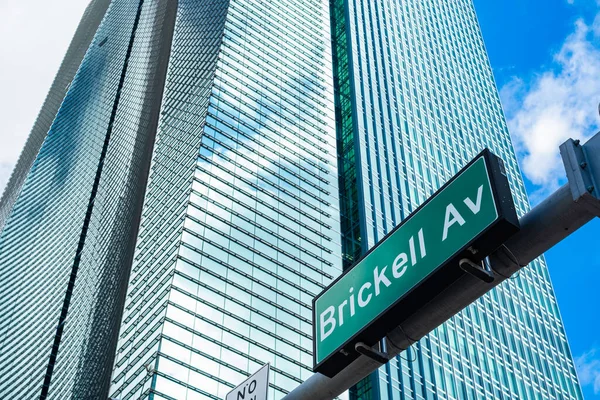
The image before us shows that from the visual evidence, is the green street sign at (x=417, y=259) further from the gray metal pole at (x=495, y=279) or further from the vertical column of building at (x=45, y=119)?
the vertical column of building at (x=45, y=119)

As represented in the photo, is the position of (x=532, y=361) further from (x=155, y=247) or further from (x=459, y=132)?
(x=155, y=247)

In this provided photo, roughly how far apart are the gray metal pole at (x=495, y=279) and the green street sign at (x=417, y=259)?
0.36 feet

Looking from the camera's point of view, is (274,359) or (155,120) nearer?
(274,359)

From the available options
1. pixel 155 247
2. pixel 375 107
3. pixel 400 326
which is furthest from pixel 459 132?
pixel 400 326

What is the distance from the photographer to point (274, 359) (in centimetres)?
5947

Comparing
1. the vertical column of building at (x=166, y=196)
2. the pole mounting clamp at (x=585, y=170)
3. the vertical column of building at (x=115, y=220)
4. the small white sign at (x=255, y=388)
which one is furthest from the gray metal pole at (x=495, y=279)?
the vertical column of building at (x=115, y=220)

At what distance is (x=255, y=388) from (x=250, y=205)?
200 feet

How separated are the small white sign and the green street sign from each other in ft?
3.67

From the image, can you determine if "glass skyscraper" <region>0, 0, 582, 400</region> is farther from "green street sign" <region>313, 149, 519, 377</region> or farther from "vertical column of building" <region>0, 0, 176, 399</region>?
"green street sign" <region>313, 149, 519, 377</region>

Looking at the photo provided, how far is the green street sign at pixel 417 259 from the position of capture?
276 inches

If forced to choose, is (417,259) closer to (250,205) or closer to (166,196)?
(250,205)

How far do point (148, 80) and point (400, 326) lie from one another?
114 metres

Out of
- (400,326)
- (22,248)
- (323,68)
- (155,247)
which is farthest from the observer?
(22,248)

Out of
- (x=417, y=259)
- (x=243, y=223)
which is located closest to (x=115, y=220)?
(x=243, y=223)
